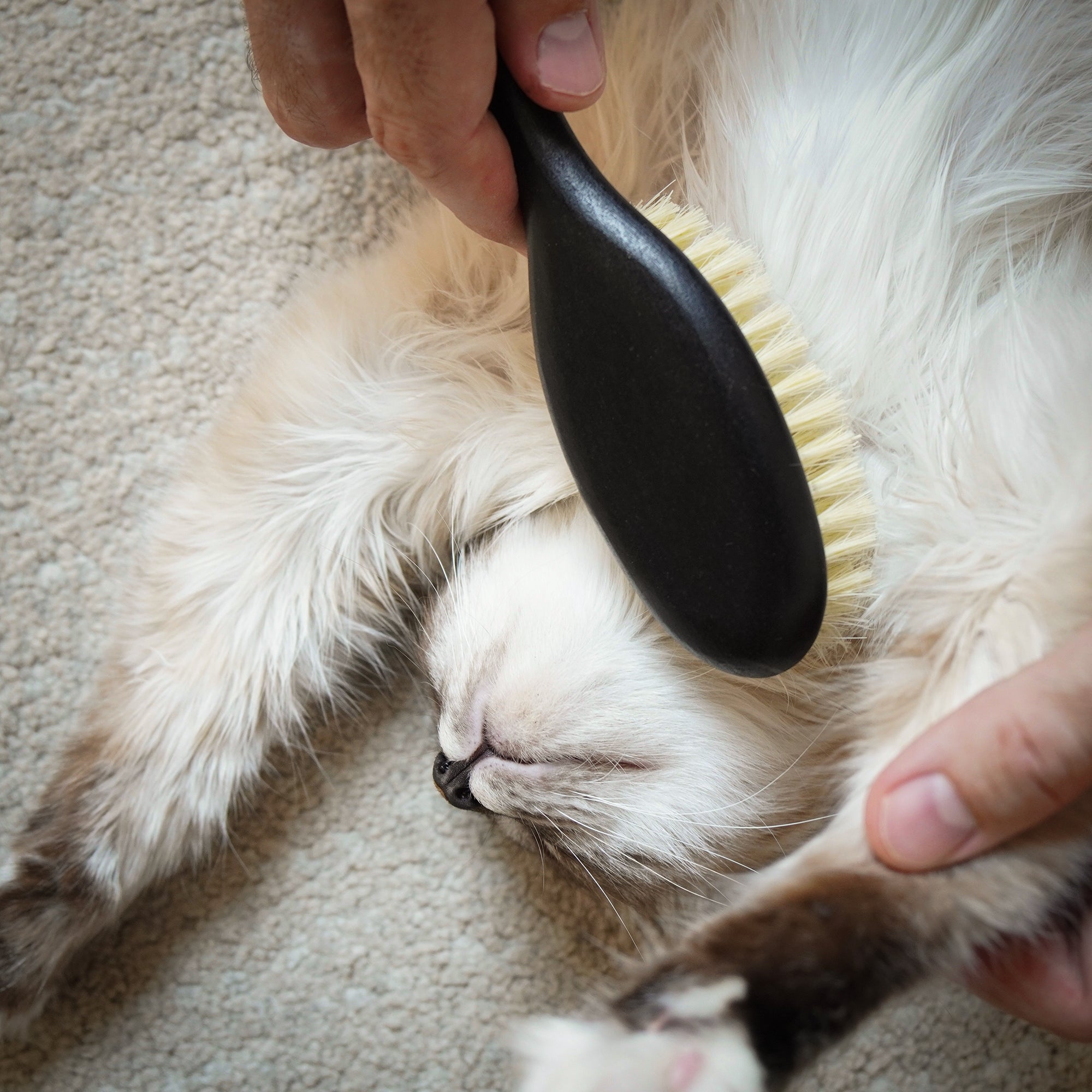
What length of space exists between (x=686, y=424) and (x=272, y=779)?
593mm

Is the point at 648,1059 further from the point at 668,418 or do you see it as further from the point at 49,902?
the point at 49,902

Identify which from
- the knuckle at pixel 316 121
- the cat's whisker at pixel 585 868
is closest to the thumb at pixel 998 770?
the cat's whisker at pixel 585 868

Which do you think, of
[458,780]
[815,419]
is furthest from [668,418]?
[458,780]

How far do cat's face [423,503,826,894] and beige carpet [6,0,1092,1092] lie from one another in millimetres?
217

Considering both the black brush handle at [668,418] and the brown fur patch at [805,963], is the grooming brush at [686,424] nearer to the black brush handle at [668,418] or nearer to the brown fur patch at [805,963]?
the black brush handle at [668,418]

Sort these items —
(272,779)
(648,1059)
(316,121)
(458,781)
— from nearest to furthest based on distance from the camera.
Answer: (648,1059)
(316,121)
(458,781)
(272,779)

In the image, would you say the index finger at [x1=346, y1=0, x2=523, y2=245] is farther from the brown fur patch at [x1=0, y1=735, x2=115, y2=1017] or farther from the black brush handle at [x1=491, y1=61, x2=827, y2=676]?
the brown fur patch at [x1=0, y1=735, x2=115, y2=1017]

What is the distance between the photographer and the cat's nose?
2.40ft

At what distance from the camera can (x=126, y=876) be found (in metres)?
0.82

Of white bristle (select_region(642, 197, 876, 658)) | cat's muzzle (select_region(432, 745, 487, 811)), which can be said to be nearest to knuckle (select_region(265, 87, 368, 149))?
white bristle (select_region(642, 197, 876, 658))

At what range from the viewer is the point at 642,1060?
50 cm

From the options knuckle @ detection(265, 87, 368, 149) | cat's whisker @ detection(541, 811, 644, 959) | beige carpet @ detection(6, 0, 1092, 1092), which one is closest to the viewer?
knuckle @ detection(265, 87, 368, 149)

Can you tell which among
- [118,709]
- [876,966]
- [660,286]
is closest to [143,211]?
[118,709]

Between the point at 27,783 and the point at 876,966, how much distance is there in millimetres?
790
